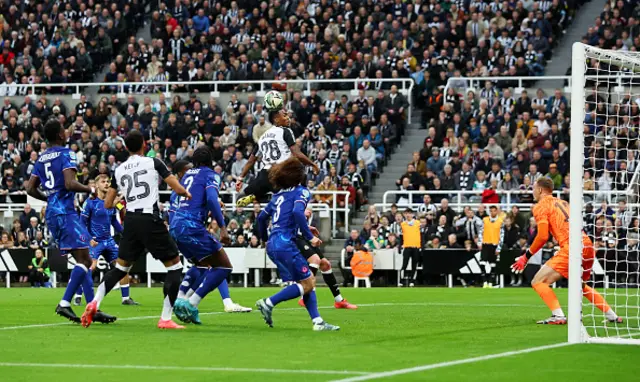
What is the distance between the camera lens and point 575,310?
488 inches

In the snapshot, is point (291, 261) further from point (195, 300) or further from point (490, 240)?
point (490, 240)

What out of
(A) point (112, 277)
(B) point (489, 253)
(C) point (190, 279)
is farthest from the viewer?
(B) point (489, 253)

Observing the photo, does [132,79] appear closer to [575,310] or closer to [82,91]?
[82,91]

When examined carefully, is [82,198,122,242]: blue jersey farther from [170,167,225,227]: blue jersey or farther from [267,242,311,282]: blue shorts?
[267,242,311,282]: blue shorts

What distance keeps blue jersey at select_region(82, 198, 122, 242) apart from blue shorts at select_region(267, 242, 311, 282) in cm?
702

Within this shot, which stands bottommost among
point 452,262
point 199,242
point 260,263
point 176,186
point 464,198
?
point 260,263

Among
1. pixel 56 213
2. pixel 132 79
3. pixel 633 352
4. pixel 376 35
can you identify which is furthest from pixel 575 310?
pixel 132 79

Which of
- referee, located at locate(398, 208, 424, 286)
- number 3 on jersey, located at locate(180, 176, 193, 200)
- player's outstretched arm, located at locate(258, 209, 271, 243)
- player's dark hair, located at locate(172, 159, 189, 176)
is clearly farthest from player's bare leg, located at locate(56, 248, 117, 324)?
referee, located at locate(398, 208, 424, 286)

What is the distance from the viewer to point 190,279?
606 inches

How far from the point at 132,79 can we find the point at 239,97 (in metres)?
4.56

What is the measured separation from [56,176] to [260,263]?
15.1 m

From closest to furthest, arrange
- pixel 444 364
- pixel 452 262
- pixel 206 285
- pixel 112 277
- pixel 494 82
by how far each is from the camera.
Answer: pixel 444 364
pixel 112 277
pixel 206 285
pixel 452 262
pixel 494 82

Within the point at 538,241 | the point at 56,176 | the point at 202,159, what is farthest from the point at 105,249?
the point at 538,241

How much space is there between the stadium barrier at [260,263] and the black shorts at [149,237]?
48.3 feet
